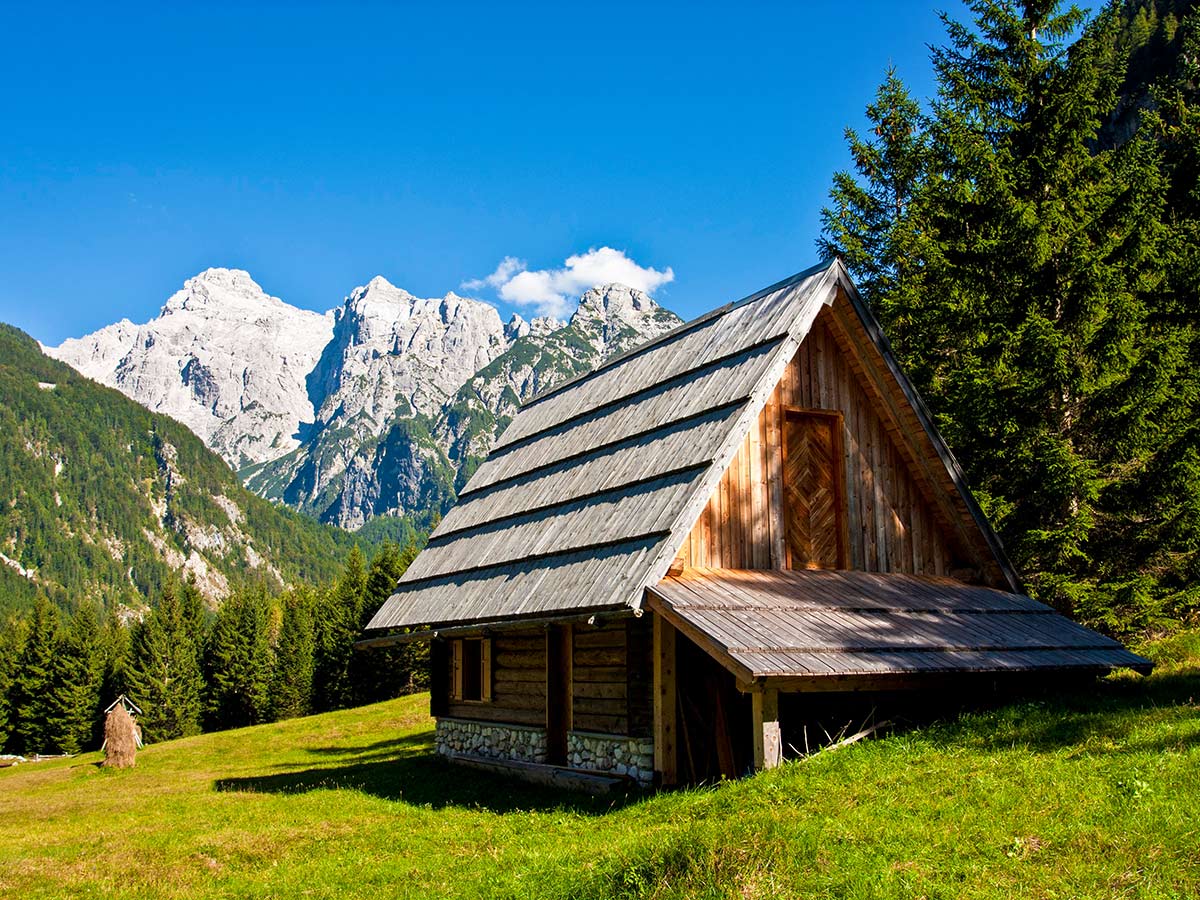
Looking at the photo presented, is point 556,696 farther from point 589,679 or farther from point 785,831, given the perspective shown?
point 785,831

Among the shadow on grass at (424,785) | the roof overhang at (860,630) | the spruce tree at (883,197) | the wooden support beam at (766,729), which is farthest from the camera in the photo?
the spruce tree at (883,197)

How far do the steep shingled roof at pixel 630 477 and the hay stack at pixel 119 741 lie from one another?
2045 cm

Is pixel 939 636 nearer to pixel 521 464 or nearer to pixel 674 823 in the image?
pixel 674 823

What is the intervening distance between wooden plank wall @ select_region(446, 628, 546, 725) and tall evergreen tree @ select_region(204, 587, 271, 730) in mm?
63806

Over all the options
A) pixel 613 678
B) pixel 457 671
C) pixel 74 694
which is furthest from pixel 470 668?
pixel 74 694

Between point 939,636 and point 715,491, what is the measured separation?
372cm

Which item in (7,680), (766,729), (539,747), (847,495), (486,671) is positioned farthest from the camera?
(7,680)

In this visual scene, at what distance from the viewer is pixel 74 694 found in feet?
229

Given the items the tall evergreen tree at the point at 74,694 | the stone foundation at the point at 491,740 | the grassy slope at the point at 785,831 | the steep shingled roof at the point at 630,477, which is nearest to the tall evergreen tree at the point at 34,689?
the tall evergreen tree at the point at 74,694

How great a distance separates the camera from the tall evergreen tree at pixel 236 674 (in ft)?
253

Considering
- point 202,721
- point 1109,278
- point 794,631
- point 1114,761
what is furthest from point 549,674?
point 202,721

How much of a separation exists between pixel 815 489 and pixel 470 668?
8.79 meters

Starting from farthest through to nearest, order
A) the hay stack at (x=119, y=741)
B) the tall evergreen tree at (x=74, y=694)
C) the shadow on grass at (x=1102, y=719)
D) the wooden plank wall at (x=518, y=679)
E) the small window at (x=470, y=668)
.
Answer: the tall evergreen tree at (x=74, y=694) < the hay stack at (x=119, y=741) < the small window at (x=470, y=668) < the wooden plank wall at (x=518, y=679) < the shadow on grass at (x=1102, y=719)

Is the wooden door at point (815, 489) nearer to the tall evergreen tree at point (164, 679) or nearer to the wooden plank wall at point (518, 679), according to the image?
the wooden plank wall at point (518, 679)
